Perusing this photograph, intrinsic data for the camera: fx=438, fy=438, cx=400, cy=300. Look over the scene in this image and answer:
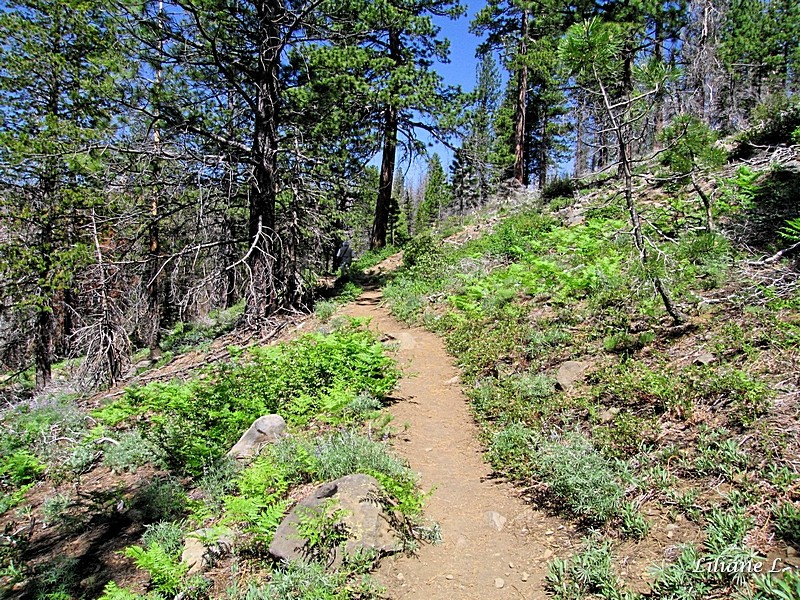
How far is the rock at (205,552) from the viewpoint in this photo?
12.2 ft

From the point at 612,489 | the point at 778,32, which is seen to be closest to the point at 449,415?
the point at 612,489

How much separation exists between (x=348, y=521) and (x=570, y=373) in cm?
345

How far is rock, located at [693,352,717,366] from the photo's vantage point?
4565 mm

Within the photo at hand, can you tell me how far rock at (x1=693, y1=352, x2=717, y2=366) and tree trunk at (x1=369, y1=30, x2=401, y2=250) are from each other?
38.2ft

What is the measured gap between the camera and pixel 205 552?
3793mm

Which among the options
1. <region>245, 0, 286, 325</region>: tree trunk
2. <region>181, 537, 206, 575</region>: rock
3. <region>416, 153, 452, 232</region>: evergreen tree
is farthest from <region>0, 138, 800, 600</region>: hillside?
<region>416, 153, 452, 232</region>: evergreen tree

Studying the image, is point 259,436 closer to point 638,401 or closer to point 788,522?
point 638,401

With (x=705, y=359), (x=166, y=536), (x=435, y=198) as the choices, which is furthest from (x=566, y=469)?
(x=435, y=198)

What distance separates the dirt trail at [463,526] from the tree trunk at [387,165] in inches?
438

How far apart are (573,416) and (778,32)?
1242 inches

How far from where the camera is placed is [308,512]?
11.6 ft

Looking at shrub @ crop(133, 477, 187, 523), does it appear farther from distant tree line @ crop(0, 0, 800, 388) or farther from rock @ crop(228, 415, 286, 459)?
distant tree line @ crop(0, 0, 800, 388)

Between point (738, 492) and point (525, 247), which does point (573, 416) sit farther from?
point (525, 247)

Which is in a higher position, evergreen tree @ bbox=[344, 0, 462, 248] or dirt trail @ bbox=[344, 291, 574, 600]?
evergreen tree @ bbox=[344, 0, 462, 248]
